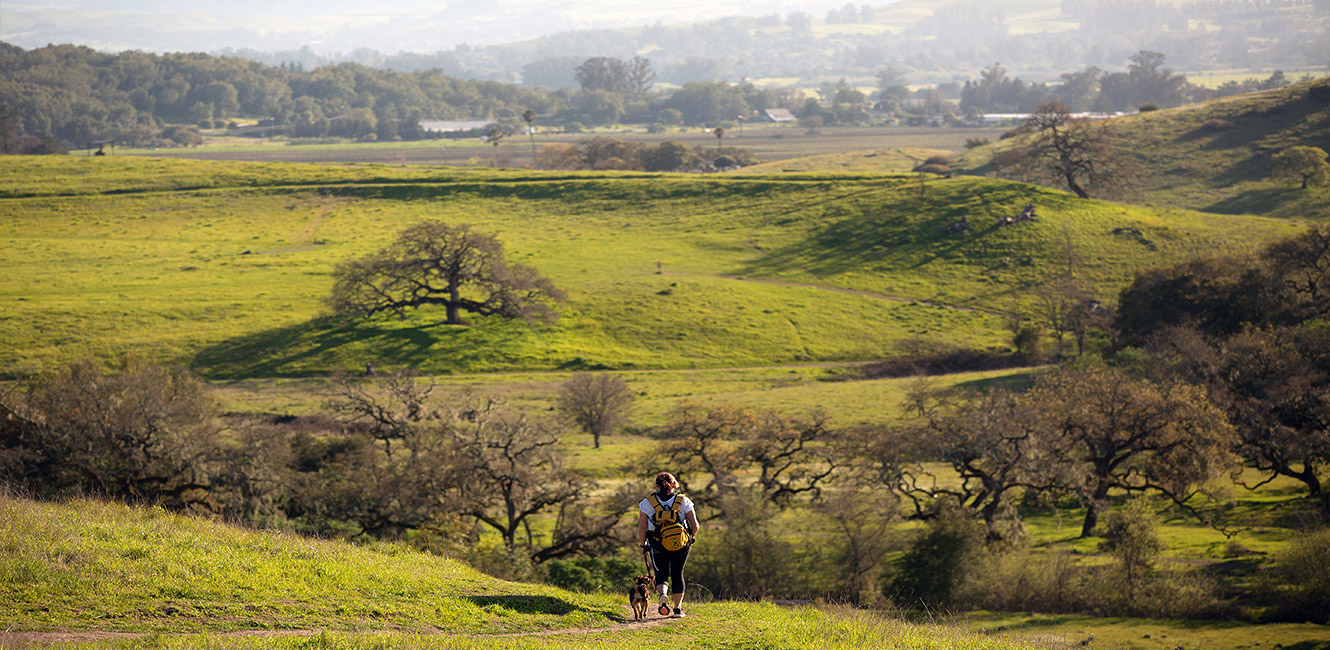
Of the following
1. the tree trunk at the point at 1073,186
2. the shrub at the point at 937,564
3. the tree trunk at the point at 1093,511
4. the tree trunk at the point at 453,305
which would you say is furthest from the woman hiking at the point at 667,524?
the tree trunk at the point at 1073,186

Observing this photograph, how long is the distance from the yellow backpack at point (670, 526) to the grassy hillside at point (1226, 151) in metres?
103

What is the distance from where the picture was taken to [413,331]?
71.9 meters

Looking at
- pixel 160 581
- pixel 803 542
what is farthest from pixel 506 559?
pixel 160 581

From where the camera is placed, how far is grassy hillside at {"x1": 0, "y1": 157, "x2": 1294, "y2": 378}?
229 feet

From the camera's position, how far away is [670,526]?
14.7 metres

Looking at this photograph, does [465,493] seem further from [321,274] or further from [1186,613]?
[321,274]

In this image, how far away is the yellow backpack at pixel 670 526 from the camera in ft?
48.1

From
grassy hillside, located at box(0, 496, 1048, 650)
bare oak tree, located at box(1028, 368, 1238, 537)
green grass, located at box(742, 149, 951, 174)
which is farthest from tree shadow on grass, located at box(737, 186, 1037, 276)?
grassy hillside, located at box(0, 496, 1048, 650)

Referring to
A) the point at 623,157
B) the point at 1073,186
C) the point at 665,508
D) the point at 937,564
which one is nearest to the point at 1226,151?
the point at 1073,186

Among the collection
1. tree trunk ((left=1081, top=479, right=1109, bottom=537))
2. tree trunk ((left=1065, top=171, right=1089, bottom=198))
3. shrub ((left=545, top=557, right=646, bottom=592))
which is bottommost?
tree trunk ((left=1081, top=479, right=1109, bottom=537))

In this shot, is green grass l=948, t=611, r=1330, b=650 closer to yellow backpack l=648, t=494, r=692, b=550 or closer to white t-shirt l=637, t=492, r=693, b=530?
yellow backpack l=648, t=494, r=692, b=550

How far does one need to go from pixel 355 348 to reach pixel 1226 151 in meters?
108

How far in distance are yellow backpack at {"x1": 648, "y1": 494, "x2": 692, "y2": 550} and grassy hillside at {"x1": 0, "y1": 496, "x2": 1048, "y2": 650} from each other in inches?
55.3

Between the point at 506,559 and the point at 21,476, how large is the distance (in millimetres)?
16887
